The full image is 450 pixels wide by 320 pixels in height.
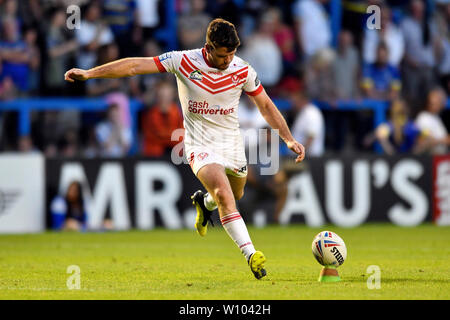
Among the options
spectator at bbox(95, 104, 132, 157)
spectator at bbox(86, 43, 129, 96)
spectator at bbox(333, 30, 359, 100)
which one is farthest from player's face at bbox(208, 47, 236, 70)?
spectator at bbox(333, 30, 359, 100)

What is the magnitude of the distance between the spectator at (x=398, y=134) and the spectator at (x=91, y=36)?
5600 mm

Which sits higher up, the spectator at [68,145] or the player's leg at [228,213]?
the spectator at [68,145]

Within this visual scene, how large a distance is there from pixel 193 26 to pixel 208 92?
915 cm

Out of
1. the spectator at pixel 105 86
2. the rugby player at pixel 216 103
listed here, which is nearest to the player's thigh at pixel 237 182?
the rugby player at pixel 216 103

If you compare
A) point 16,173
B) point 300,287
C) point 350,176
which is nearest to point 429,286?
point 300,287

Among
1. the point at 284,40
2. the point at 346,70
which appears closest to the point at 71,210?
the point at 284,40

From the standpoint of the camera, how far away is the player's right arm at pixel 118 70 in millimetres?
8805

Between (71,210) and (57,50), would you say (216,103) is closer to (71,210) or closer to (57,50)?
(71,210)

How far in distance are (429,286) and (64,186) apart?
378 inches

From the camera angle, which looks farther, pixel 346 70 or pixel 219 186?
pixel 346 70

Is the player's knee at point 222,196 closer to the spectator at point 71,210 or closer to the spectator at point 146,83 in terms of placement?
the spectator at point 71,210

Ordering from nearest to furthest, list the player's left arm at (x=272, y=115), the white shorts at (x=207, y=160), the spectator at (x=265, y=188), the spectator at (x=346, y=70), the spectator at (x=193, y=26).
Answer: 1. the white shorts at (x=207, y=160)
2. the player's left arm at (x=272, y=115)
3. the spectator at (x=265, y=188)
4. the spectator at (x=193, y=26)
5. the spectator at (x=346, y=70)

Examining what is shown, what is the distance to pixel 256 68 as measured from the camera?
1831 centimetres

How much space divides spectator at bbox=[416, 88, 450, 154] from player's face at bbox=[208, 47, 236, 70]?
9616 millimetres
